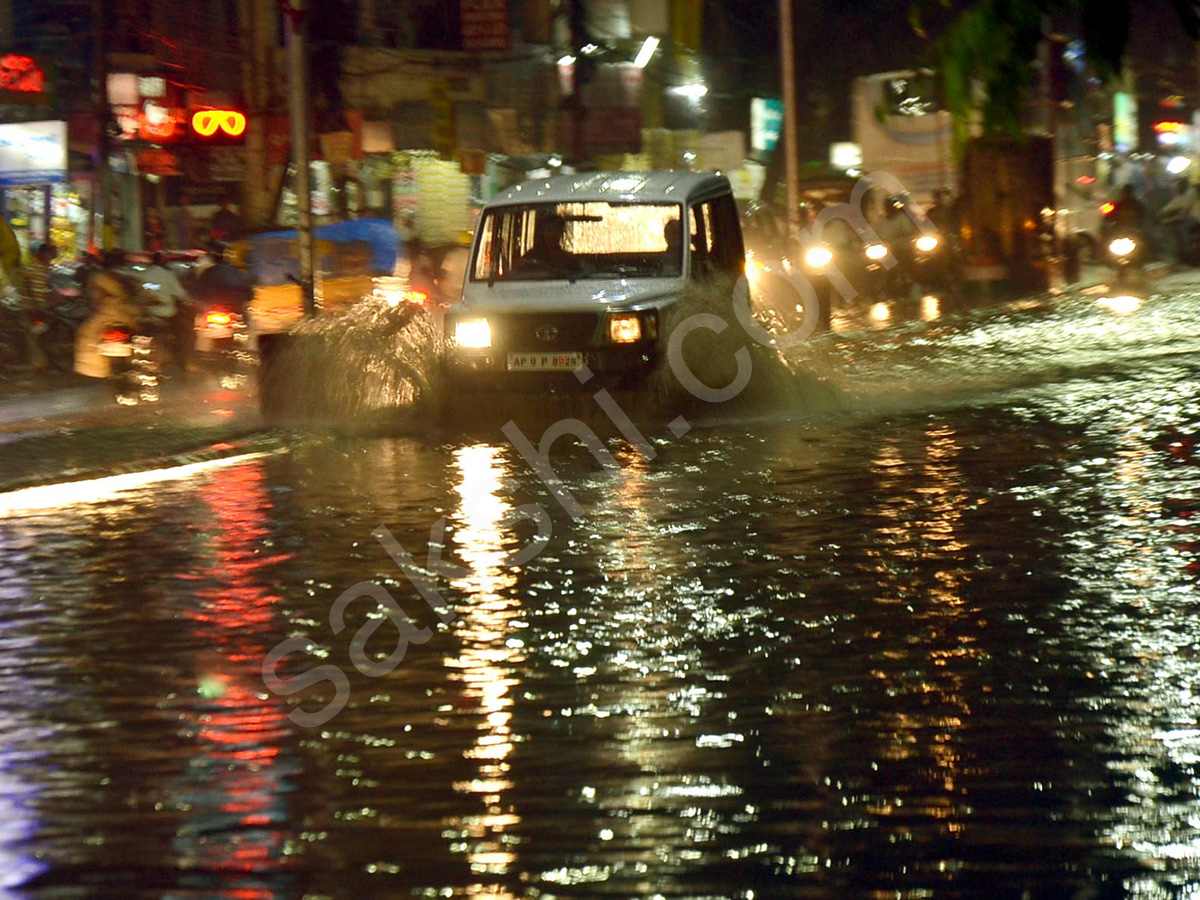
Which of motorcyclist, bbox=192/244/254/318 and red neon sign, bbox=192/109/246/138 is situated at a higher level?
red neon sign, bbox=192/109/246/138

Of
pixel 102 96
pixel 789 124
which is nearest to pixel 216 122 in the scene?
pixel 102 96

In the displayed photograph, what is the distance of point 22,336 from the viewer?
23.4m

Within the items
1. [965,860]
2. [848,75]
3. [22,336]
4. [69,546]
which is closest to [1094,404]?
[69,546]

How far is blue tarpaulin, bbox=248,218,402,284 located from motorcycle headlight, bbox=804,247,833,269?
264 inches

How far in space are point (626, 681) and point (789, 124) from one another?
938 inches

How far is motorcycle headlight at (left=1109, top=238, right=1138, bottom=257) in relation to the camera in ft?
110

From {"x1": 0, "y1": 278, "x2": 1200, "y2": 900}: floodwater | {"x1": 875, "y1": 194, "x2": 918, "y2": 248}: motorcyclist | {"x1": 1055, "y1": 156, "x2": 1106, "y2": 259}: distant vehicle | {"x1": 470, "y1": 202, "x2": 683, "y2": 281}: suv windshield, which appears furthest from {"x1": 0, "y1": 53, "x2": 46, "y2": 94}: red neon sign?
{"x1": 0, "y1": 278, "x2": 1200, "y2": 900}: floodwater

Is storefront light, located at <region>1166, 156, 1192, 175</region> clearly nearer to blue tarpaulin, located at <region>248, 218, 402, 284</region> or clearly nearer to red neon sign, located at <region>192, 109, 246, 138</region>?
red neon sign, located at <region>192, 109, 246, 138</region>

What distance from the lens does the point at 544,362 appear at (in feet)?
49.4

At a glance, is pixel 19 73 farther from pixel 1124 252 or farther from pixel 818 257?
pixel 1124 252

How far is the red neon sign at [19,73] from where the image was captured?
3009cm

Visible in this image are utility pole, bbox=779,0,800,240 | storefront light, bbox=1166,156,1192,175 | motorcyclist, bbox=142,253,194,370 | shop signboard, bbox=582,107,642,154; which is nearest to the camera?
motorcyclist, bbox=142,253,194,370

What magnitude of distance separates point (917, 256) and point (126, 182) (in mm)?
14253

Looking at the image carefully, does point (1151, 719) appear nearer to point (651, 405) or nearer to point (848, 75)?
point (651, 405)
